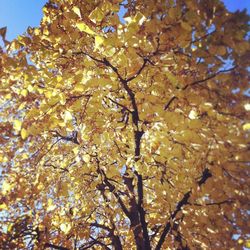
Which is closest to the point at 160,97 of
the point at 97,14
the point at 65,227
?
the point at 97,14

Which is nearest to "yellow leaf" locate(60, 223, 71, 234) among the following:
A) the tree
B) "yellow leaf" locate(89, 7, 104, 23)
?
the tree

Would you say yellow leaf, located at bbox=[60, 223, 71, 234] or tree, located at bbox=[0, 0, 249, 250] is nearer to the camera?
tree, located at bbox=[0, 0, 249, 250]

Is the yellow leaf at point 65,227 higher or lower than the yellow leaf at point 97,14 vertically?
lower

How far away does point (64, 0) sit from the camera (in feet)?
13.6

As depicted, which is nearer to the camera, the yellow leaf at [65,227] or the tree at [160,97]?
the tree at [160,97]

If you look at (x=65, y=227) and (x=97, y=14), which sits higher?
(x=97, y=14)

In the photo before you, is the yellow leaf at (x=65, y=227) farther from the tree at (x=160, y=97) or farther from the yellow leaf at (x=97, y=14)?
Answer: the yellow leaf at (x=97, y=14)

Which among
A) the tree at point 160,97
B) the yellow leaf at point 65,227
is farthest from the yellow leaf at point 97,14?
the yellow leaf at point 65,227

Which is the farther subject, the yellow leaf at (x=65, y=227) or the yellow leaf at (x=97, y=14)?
the yellow leaf at (x=65, y=227)

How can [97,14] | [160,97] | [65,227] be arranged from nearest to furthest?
[97,14] → [160,97] → [65,227]

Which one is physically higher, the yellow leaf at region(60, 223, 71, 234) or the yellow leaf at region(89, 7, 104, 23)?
the yellow leaf at region(89, 7, 104, 23)

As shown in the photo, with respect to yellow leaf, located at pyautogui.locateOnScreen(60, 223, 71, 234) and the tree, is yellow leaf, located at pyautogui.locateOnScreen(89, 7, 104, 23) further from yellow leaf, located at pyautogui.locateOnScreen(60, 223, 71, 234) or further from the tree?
yellow leaf, located at pyautogui.locateOnScreen(60, 223, 71, 234)

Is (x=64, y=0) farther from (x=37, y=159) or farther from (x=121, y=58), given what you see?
(x=37, y=159)

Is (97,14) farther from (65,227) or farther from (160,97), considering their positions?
(65,227)
